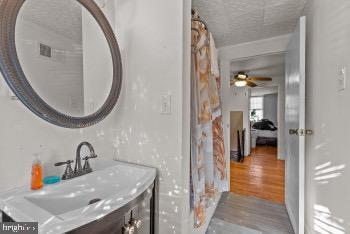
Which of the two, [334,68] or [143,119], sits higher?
[334,68]

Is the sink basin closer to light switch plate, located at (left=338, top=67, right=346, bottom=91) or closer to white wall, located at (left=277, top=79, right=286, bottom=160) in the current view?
light switch plate, located at (left=338, top=67, right=346, bottom=91)

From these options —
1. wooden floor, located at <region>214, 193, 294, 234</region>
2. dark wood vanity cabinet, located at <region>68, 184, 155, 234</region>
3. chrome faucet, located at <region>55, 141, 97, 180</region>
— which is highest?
chrome faucet, located at <region>55, 141, 97, 180</region>

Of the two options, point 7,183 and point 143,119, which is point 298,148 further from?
point 7,183

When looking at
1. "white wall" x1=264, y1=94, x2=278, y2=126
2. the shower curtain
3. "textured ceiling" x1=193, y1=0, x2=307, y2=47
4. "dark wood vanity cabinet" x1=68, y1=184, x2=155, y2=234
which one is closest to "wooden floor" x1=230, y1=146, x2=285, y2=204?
the shower curtain

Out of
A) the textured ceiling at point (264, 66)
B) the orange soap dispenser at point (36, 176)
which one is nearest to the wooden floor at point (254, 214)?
the orange soap dispenser at point (36, 176)

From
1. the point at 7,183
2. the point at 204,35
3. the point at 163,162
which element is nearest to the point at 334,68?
the point at 204,35

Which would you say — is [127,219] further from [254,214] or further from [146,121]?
[254,214]

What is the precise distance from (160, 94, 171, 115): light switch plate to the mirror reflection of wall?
37 cm

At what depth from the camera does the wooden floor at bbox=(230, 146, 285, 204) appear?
7.80 feet

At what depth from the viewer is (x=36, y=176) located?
2.50ft

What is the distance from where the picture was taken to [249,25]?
1815 millimetres

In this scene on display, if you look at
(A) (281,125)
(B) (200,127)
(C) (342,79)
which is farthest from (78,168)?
(A) (281,125)

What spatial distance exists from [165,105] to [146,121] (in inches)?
7.0

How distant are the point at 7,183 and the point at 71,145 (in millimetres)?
303
